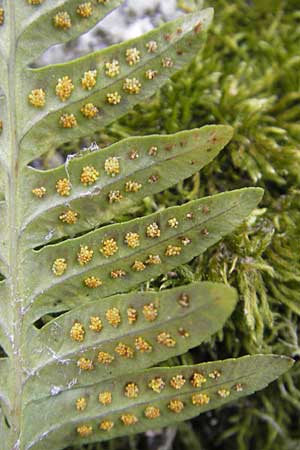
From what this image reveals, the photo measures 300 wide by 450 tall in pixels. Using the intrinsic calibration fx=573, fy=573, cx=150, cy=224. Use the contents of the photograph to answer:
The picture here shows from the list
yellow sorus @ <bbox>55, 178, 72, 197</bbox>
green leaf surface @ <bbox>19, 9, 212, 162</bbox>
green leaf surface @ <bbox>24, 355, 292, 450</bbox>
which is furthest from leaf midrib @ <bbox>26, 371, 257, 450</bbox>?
green leaf surface @ <bbox>19, 9, 212, 162</bbox>

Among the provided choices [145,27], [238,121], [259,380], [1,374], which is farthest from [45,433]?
[145,27]

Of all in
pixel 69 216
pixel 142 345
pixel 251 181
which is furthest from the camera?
pixel 251 181

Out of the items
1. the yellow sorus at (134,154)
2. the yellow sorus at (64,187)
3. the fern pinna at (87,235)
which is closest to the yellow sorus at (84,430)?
the fern pinna at (87,235)

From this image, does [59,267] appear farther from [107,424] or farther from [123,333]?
[107,424]

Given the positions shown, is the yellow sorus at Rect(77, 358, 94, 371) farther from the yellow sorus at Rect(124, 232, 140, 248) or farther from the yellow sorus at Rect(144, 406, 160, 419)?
the yellow sorus at Rect(124, 232, 140, 248)

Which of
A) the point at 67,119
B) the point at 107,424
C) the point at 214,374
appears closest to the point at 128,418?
the point at 107,424

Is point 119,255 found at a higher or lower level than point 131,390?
higher

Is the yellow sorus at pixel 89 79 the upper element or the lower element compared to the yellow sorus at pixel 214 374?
upper

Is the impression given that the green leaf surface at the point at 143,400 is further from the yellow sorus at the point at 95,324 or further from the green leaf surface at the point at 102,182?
the green leaf surface at the point at 102,182
